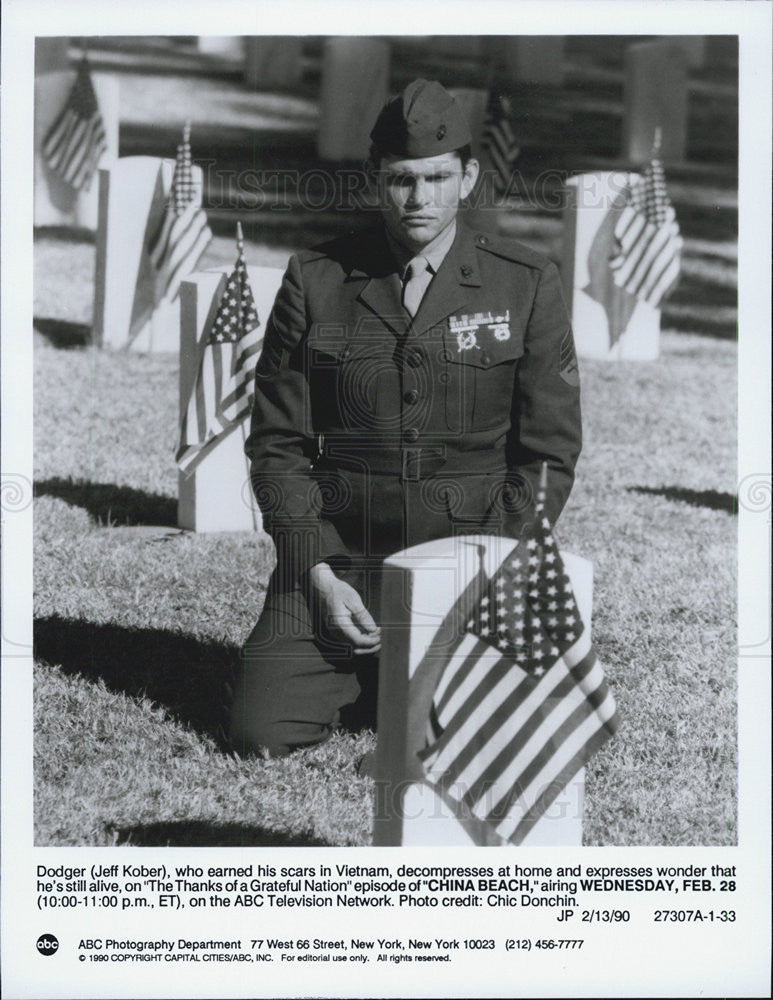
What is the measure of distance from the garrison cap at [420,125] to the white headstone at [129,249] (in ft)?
14.4

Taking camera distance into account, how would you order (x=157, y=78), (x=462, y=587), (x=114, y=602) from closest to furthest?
1. (x=462, y=587)
2. (x=114, y=602)
3. (x=157, y=78)

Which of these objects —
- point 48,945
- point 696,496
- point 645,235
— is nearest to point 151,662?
point 48,945

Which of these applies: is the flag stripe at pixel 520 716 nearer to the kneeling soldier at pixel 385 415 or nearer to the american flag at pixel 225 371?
the kneeling soldier at pixel 385 415

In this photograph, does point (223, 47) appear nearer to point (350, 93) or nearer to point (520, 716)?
point (350, 93)

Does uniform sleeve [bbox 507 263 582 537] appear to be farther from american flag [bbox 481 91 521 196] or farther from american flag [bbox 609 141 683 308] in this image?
american flag [bbox 481 91 521 196]

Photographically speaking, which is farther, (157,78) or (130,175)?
(157,78)

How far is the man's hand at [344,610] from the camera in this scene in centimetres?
430

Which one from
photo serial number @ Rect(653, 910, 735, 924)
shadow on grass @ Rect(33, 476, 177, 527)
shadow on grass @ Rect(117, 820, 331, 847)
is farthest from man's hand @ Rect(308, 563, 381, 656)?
shadow on grass @ Rect(33, 476, 177, 527)

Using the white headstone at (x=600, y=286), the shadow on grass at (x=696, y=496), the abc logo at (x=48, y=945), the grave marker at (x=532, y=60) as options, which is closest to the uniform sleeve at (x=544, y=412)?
the abc logo at (x=48, y=945)

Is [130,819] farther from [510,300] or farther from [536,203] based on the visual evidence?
[536,203]

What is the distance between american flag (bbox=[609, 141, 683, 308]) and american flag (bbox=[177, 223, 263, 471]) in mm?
3389

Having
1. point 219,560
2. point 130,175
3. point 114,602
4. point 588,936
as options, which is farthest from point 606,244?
point 588,936
